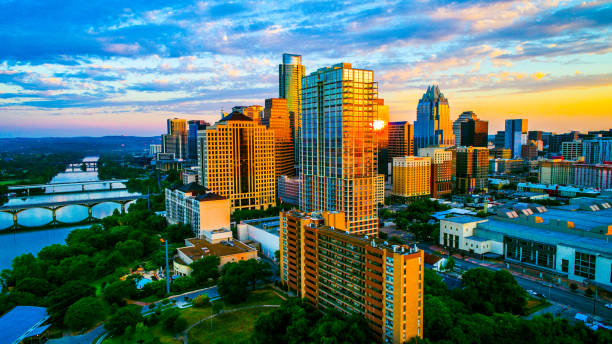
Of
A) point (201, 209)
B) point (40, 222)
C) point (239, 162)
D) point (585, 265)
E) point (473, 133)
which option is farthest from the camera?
point (473, 133)

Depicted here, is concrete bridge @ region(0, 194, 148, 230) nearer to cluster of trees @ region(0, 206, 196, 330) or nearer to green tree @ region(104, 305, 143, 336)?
cluster of trees @ region(0, 206, 196, 330)

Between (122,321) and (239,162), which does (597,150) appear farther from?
(122,321)

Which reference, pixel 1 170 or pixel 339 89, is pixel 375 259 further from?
pixel 1 170

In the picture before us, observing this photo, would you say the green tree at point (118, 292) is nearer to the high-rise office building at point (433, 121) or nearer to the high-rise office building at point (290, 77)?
the high-rise office building at point (290, 77)

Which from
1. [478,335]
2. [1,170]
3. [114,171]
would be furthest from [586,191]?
[1,170]

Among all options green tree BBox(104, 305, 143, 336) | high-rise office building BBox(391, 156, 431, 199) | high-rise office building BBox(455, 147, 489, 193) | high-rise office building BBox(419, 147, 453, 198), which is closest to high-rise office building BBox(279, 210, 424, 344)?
green tree BBox(104, 305, 143, 336)

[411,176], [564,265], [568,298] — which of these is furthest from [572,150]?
[568,298]
